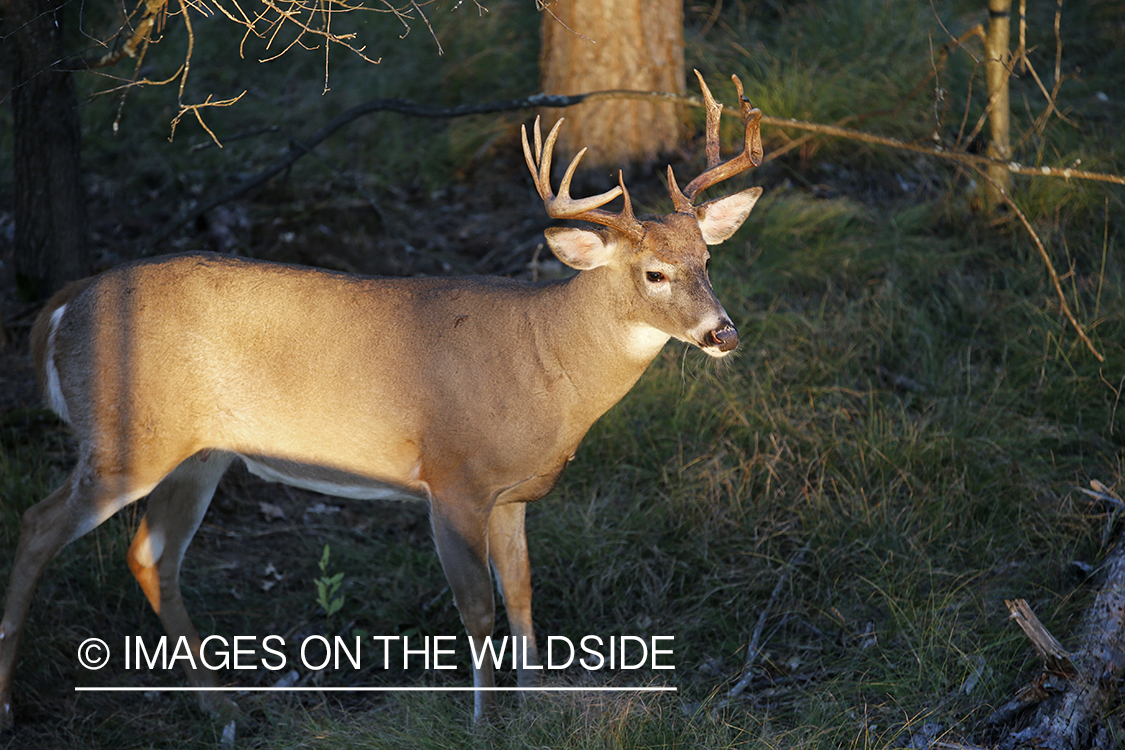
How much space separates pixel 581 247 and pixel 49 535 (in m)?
2.27

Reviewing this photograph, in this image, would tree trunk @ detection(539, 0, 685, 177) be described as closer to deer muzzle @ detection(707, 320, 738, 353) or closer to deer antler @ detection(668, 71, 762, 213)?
deer antler @ detection(668, 71, 762, 213)

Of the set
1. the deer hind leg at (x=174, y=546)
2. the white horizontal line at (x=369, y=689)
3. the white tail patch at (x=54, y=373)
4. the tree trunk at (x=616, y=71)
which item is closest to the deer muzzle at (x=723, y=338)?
the white horizontal line at (x=369, y=689)

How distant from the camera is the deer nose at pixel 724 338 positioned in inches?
134

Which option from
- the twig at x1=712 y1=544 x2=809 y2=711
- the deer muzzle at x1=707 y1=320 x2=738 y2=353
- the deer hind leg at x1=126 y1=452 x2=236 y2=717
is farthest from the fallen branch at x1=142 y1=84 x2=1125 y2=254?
the deer hind leg at x1=126 y1=452 x2=236 y2=717

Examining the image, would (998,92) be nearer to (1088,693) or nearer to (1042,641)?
(1042,641)

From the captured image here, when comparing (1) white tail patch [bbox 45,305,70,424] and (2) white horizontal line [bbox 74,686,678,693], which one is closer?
(2) white horizontal line [bbox 74,686,678,693]

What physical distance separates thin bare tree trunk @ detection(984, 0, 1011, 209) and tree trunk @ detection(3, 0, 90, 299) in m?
5.20

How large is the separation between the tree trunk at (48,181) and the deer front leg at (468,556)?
127 inches

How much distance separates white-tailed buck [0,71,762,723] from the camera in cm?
379

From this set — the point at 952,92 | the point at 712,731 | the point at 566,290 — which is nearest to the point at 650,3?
the point at 952,92

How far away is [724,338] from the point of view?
3406 millimetres

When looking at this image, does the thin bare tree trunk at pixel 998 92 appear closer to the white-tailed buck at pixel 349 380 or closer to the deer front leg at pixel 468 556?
the white-tailed buck at pixel 349 380

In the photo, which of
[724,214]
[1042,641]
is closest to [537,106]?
[724,214]

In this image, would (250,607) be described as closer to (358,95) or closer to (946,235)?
Answer: (946,235)
